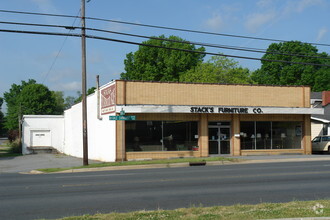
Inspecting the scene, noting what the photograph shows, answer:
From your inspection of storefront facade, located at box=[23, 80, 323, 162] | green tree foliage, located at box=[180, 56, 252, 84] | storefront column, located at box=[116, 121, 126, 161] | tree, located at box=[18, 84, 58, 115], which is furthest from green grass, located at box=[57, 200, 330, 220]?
tree, located at box=[18, 84, 58, 115]

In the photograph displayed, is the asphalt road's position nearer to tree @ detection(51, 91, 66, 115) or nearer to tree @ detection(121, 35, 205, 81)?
tree @ detection(121, 35, 205, 81)

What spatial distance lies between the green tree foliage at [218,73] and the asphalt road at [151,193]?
37.8 m

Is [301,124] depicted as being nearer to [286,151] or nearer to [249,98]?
[286,151]

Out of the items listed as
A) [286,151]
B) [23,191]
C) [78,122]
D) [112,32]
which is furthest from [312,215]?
[78,122]

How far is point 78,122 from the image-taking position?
36.0m

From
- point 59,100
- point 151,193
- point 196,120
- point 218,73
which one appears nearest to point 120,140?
point 196,120

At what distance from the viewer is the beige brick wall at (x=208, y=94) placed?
84.9 ft

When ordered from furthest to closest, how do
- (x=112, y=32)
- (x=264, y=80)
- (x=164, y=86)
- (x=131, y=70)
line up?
(x=264, y=80), (x=131, y=70), (x=164, y=86), (x=112, y=32)

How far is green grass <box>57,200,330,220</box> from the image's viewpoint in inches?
306

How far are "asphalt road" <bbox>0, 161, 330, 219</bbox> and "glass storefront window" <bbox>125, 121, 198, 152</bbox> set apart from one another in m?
10.4

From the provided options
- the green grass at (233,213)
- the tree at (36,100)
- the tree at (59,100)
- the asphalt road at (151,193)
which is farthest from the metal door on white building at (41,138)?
the tree at (59,100)

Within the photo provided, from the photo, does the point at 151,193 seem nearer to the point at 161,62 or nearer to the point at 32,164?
the point at 32,164

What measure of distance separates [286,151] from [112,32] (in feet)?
52.3

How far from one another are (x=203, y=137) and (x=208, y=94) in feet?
9.60
